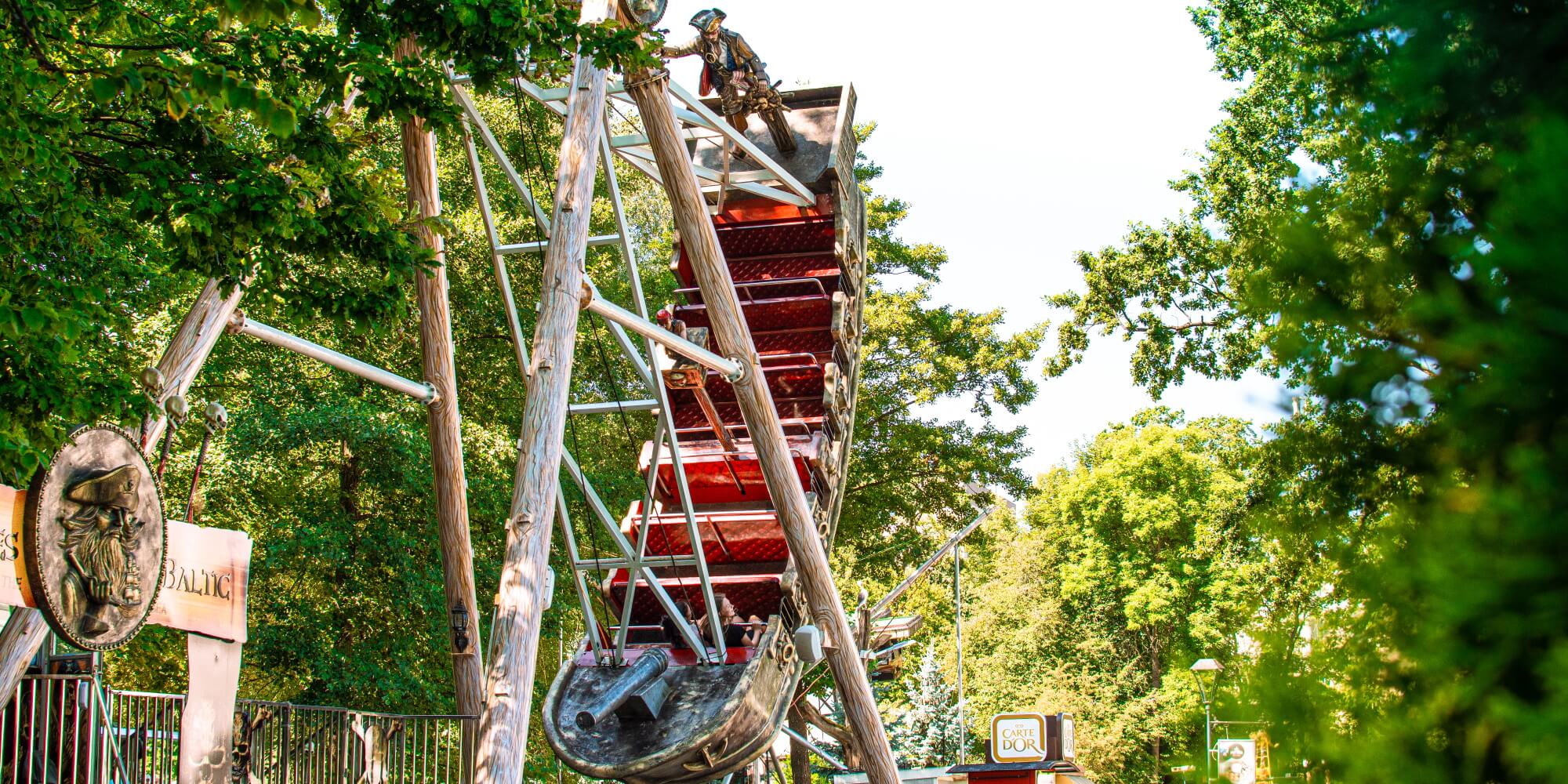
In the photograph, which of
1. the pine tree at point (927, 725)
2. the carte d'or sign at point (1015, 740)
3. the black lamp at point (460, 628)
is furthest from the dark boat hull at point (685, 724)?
the pine tree at point (927, 725)

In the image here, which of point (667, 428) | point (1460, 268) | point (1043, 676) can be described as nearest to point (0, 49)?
point (667, 428)

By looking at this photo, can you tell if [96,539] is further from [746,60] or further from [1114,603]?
[1114,603]

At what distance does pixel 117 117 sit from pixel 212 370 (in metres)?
11.2

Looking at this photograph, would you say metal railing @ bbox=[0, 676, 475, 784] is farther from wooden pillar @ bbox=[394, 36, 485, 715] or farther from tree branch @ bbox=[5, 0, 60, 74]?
tree branch @ bbox=[5, 0, 60, 74]

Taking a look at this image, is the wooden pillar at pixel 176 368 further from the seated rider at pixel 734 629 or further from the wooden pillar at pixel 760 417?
the seated rider at pixel 734 629

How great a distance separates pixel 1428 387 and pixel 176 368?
8.61 m

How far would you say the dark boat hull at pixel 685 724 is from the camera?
11.1 metres

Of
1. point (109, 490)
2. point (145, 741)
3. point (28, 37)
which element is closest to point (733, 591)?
point (145, 741)

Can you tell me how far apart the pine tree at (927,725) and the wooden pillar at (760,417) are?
84.6ft

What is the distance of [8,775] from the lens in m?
6.87

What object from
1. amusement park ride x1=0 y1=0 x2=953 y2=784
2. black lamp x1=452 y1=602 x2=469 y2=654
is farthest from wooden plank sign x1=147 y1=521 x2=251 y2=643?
black lamp x1=452 y1=602 x2=469 y2=654

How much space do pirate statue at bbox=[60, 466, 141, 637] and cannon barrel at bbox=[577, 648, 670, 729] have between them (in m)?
4.88

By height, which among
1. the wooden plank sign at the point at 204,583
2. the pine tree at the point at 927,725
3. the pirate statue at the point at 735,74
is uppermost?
the pirate statue at the point at 735,74

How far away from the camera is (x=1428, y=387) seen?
1516 mm
